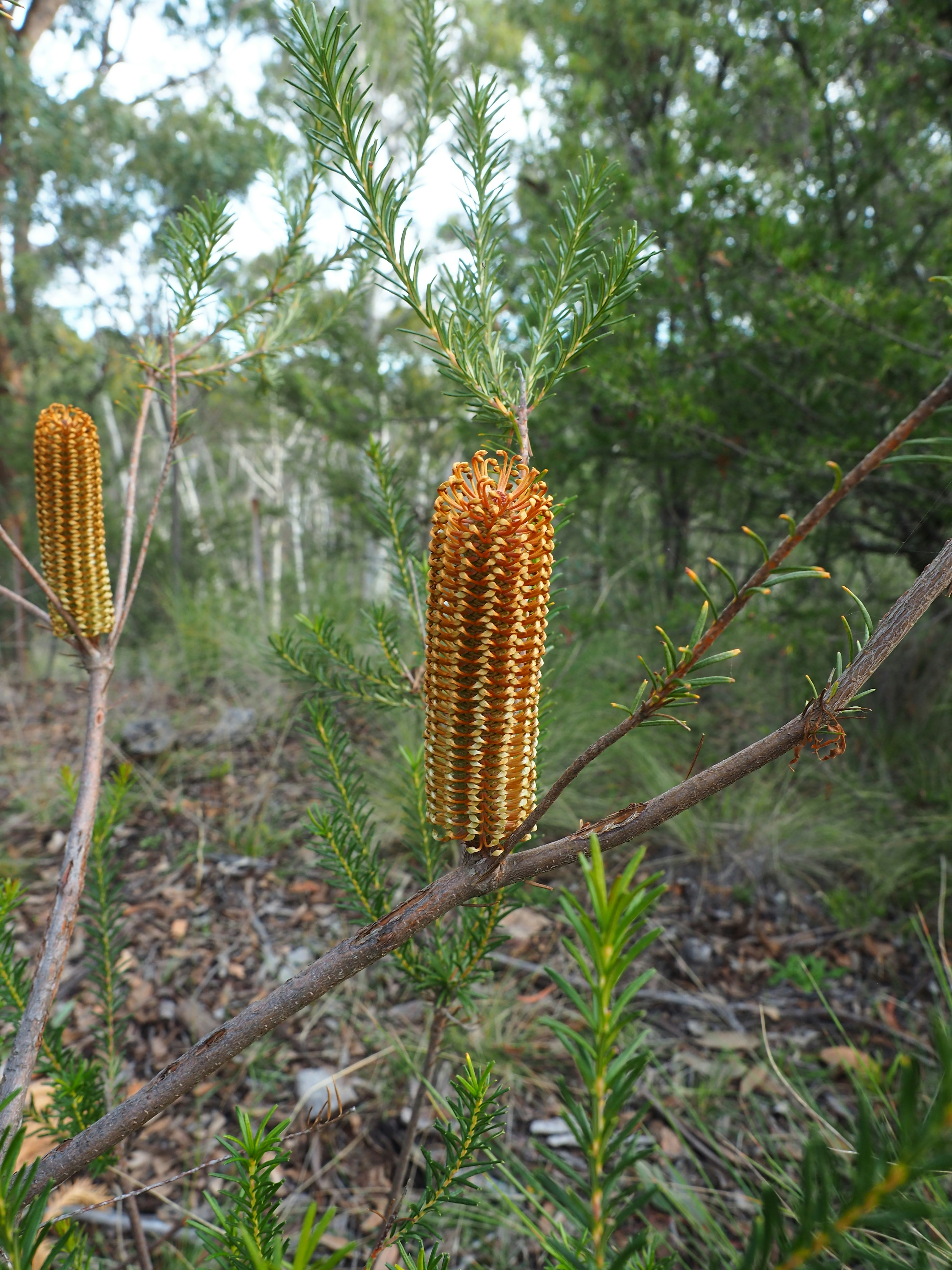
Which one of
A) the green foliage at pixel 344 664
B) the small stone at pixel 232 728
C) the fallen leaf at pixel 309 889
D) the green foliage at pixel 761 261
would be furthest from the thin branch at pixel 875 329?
the small stone at pixel 232 728

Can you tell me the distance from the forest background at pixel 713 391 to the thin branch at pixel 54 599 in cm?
26

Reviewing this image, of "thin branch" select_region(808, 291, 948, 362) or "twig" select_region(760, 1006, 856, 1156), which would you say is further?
"thin branch" select_region(808, 291, 948, 362)

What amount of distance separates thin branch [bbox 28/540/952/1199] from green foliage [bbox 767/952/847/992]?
1711 millimetres

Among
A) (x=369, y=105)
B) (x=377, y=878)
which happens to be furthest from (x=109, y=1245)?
(x=369, y=105)

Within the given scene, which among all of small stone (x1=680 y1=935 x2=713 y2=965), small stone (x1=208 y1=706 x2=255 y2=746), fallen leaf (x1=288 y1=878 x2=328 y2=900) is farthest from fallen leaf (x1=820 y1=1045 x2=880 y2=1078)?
small stone (x1=208 y1=706 x2=255 y2=746)

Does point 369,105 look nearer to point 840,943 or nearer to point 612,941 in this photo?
point 612,941

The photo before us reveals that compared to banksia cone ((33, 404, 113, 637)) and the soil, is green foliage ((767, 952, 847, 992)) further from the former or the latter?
banksia cone ((33, 404, 113, 637))

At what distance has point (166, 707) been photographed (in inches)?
153

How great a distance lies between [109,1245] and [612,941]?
162 cm

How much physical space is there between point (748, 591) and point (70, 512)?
0.74 meters

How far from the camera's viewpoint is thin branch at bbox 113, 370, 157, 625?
2.63 ft

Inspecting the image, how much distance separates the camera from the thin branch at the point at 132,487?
80 cm

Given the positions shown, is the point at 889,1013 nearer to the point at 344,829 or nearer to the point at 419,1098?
the point at 419,1098

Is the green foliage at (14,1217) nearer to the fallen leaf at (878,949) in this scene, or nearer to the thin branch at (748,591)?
the thin branch at (748,591)
